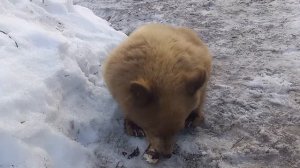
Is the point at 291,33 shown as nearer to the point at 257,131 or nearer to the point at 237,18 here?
the point at 237,18

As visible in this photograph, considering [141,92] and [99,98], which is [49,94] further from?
[141,92]

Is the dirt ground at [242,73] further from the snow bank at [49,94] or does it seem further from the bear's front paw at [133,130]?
the snow bank at [49,94]

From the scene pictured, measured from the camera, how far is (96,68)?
5.53m

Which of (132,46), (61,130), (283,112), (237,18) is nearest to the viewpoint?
(61,130)

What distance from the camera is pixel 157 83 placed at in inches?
161

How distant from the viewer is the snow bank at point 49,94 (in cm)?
386

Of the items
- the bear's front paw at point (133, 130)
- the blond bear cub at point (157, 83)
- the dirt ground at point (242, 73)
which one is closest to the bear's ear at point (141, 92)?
the blond bear cub at point (157, 83)

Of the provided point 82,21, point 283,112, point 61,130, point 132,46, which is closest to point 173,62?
point 132,46

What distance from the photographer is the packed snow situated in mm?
4062

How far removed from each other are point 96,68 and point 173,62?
149cm

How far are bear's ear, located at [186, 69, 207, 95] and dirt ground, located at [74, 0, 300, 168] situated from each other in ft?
2.53

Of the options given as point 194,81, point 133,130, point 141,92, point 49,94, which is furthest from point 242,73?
point 49,94

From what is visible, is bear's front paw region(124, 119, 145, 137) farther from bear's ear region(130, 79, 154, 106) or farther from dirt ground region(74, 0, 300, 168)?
bear's ear region(130, 79, 154, 106)

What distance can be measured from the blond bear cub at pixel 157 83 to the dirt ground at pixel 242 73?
0.49 meters
